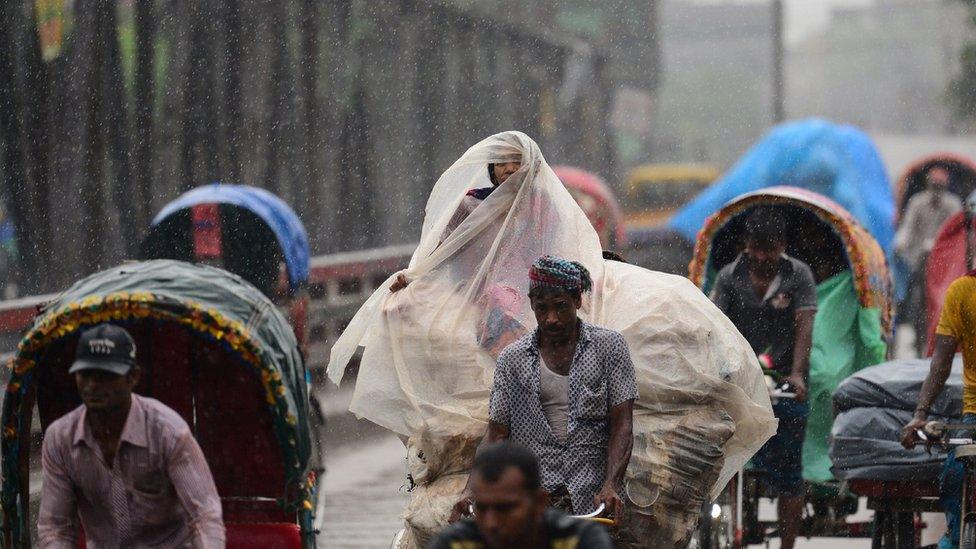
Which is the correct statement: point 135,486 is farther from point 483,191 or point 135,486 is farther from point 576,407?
point 483,191

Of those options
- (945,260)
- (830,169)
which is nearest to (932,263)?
(945,260)

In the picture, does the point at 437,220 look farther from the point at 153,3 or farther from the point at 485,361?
the point at 153,3

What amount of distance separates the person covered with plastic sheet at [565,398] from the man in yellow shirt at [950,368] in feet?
5.39

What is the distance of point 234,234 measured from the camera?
36.3 feet

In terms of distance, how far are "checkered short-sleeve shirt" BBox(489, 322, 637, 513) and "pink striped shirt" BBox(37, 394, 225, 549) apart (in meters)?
1.17

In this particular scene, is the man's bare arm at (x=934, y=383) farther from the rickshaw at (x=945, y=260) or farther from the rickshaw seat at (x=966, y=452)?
the rickshaw at (x=945, y=260)

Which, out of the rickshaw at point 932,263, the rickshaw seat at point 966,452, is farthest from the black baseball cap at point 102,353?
the rickshaw at point 932,263

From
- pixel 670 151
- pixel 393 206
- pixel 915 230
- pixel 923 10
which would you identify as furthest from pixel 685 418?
pixel 923 10

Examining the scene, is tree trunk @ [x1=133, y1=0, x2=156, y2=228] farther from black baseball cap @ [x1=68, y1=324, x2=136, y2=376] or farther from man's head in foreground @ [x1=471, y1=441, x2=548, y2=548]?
man's head in foreground @ [x1=471, y1=441, x2=548, y2=548]

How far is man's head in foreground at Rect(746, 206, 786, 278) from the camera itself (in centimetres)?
839

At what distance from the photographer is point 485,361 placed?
641 centimetres

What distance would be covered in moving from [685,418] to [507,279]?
3.21 feet

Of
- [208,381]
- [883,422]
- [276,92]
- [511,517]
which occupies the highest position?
[276,92]

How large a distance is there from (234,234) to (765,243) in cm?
415
